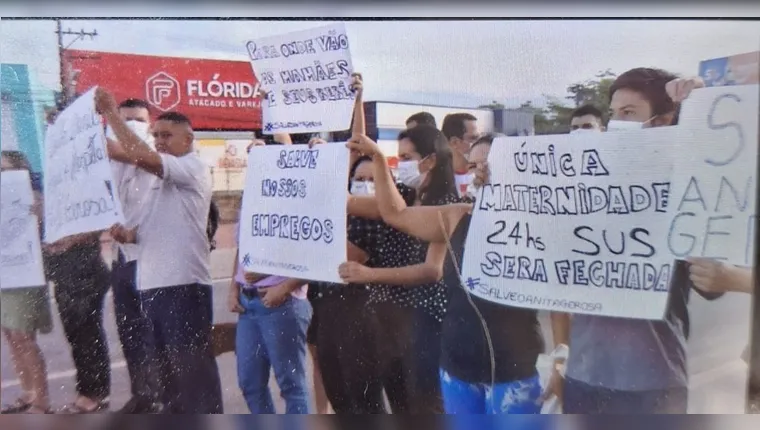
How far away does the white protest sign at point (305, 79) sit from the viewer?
2412 millimetres

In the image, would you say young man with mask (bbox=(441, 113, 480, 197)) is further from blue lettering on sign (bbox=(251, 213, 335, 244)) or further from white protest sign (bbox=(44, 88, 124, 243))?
white protest sign (bbox=(44, 88, 124, 243))

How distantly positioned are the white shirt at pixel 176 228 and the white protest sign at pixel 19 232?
1.40ft

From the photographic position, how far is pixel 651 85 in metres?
2.32

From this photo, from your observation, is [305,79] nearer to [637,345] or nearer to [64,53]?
[64,53]

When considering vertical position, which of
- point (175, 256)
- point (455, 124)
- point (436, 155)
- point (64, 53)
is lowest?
point (175, 256)

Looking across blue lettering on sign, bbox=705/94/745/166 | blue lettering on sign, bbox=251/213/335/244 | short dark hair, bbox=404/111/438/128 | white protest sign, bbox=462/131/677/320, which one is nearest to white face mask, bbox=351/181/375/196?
blue lettering on sign, bbox=251/213/335/244

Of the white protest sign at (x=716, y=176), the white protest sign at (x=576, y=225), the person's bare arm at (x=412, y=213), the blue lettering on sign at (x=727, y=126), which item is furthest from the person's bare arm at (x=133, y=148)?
the blue lettering on sign at (x=727, y=126)

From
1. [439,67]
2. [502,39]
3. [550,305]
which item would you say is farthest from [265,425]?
[502,39]

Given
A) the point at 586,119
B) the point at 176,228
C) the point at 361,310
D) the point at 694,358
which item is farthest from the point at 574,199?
the point at 176,228

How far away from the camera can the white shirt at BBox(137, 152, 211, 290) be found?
8.17 ft

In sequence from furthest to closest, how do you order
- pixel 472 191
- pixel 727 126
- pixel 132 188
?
pixel 132 188
pixel 472 191
pixel 727 126

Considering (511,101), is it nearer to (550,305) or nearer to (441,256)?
(441,256)

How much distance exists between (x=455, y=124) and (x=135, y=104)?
1233 millimetres

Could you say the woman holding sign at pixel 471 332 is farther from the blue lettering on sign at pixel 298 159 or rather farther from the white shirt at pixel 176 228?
the white shirt at pixel 176 228
